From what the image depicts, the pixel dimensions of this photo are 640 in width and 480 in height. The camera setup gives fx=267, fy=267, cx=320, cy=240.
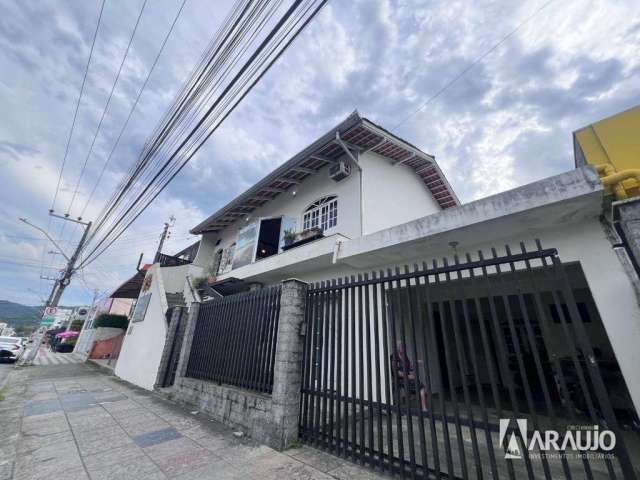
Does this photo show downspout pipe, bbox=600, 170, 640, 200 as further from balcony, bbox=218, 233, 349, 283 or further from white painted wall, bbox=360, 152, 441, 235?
white painted wall, bbox=360, 152, 441, 235

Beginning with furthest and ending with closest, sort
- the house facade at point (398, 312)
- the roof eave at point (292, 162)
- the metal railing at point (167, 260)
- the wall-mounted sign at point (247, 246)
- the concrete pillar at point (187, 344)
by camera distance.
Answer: the metal railing at point (167, 260) < the wall-mounted sign at point (247, 246) < the roof eave at point (292, 162) < the concrete pillar at point (187, 344) < the house facade at point (398, 312)

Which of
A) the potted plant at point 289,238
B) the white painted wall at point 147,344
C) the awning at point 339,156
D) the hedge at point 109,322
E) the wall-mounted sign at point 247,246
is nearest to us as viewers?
the awning at point 339,156

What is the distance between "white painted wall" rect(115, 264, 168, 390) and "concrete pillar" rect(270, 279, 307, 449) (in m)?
6.13

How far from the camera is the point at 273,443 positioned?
3.88 metres

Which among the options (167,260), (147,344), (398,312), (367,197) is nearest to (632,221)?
(398,312)

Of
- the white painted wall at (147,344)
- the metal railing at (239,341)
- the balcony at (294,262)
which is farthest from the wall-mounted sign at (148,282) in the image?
the metal railing at (239,341)

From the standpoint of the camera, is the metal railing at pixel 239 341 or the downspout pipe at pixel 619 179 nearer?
the downspout pipe at pixel 619 179

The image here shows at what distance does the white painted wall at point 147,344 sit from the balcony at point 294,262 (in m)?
2.95

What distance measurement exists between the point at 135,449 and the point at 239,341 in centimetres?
213

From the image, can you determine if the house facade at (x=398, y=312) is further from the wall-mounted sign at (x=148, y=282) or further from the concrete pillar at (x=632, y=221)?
the wall-mounted sign at (x=148, y=282)

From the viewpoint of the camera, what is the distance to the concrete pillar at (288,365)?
3.90m

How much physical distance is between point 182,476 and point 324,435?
1.79 m

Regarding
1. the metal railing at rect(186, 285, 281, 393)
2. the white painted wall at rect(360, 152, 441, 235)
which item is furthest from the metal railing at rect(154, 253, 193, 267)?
the white painted wall at rect(360, 152, 441, 235)

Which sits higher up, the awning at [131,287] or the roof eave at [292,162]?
the roof eave at [292,162]
